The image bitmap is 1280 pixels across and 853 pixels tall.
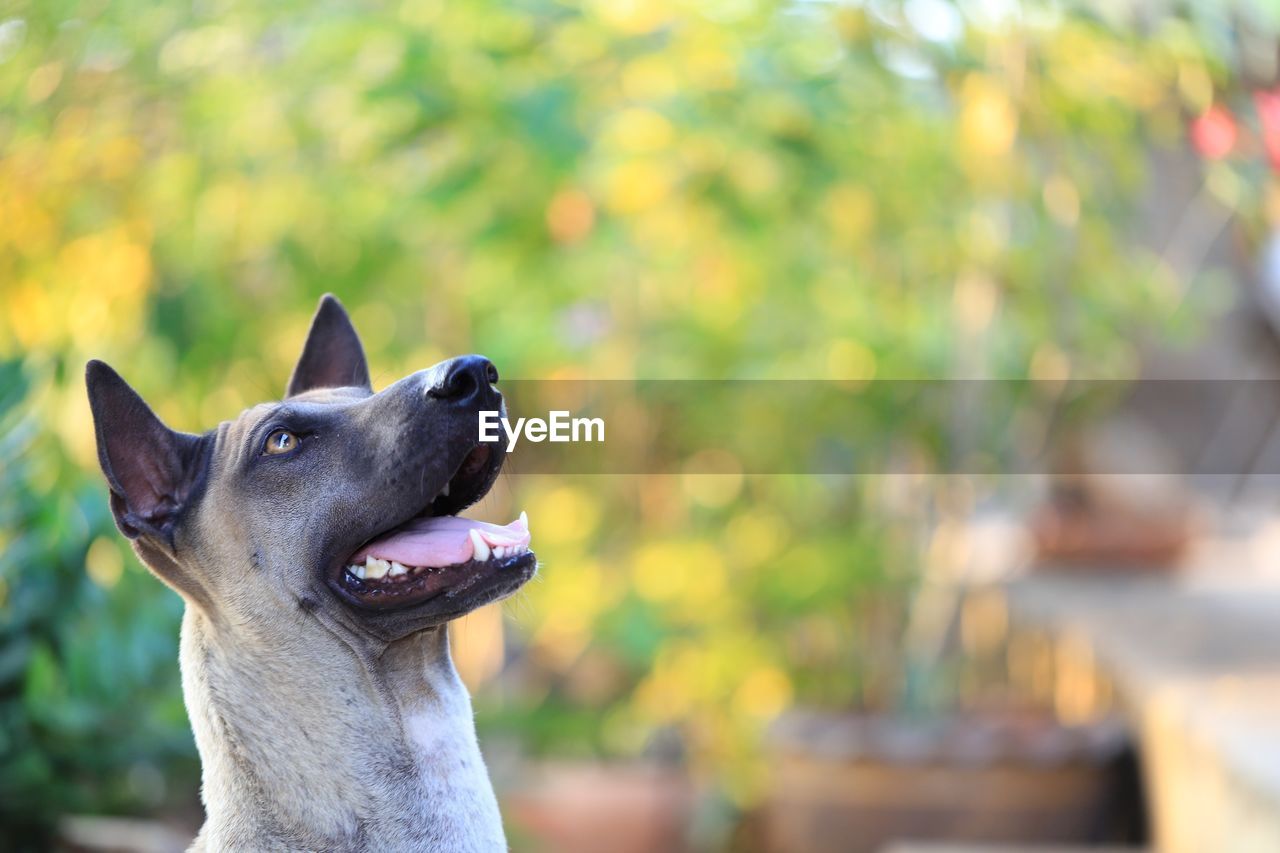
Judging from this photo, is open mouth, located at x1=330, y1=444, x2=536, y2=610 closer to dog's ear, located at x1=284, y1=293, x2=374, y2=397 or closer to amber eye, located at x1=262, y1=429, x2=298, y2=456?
amber eye, located at x1=262, y1=429, x2=298, y2=456

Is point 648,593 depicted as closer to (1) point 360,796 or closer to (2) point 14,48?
(2) point 14,48

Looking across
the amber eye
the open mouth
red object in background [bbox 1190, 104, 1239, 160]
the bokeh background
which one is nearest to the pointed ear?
the amber eye

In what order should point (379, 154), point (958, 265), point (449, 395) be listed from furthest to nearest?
point (958, 265)
point (379, 154)
point (449, 395)

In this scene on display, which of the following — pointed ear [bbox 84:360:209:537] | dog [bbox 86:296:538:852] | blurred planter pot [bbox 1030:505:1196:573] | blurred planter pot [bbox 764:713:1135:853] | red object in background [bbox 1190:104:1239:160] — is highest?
red object in background [bbox 1190:104:1239:160]

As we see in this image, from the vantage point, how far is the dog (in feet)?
6.39

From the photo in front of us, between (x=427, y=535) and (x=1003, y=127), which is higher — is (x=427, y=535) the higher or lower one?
the lower one

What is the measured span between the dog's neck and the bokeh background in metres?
1.58

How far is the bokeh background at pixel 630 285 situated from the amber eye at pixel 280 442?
5.08ft

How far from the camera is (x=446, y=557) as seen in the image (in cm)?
192

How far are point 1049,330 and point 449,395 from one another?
3990 mm

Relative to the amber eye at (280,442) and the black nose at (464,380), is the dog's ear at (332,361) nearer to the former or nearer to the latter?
the amber eye at (280,442)

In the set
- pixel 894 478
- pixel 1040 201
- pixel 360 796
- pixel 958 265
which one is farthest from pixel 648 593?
pixel 360 796

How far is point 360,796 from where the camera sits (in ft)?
6.51

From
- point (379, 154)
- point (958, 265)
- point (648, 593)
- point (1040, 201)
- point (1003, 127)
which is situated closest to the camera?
point (379, 154)
